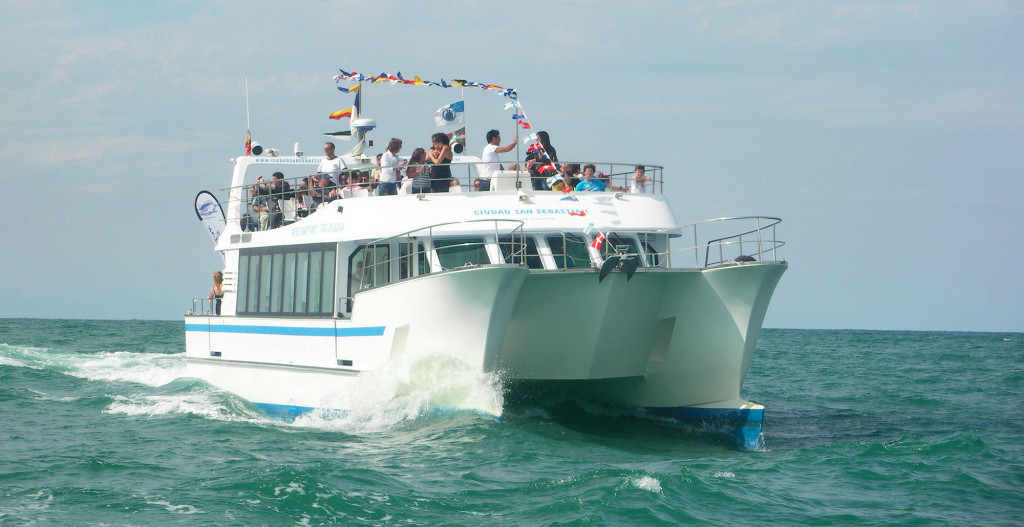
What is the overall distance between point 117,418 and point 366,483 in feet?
20.4

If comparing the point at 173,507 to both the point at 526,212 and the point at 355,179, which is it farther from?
the point at 355,179

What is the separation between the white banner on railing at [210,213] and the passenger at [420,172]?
5.46 meters

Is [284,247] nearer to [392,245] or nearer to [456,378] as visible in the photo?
[392,245]

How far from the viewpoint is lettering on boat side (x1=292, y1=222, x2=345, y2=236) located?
1438cm

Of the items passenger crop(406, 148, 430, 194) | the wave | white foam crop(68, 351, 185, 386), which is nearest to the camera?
passenger crop(406, 148, 430, 194)

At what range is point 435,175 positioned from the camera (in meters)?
14.5

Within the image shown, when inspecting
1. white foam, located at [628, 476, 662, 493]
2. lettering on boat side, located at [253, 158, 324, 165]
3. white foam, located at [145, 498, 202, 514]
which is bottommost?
white foam, located at [145, 498, 202, 514]

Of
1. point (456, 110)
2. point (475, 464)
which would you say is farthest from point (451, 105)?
point (475, 464)

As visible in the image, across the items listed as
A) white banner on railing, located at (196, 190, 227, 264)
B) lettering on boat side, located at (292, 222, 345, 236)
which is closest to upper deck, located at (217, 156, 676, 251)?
lettering on boat side, located at (292, 222, 345, 236)

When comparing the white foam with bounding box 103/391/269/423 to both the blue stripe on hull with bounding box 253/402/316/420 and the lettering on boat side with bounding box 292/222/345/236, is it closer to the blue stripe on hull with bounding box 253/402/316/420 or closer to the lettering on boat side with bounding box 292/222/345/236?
the blue stripe on hull with bounding box 253/402/316/420

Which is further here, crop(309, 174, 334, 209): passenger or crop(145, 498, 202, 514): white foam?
crop(309, 174, 334, 209): passenger

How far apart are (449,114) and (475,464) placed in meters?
7.27

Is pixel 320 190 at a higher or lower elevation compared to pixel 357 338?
higher

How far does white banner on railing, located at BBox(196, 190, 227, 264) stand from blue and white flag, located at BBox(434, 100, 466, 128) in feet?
15.6
